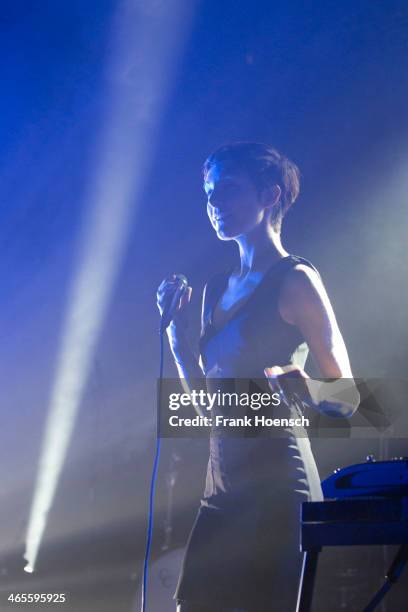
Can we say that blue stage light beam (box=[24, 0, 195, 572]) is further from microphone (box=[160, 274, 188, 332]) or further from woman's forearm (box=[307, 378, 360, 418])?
woman's forearm (box=[307, 378, 360, 418])

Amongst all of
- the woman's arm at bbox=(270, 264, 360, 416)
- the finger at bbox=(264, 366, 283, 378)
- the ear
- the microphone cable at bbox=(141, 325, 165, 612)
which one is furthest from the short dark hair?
the microphone cable at bbox=(141, 325, 165, 612)

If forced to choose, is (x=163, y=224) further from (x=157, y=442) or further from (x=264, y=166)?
(x=157, y=442)

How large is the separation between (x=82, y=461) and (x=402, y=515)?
1.45 metres

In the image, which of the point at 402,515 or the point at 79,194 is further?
the point at 79,194

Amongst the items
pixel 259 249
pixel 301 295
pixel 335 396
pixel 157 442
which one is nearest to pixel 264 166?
pixel 259 249

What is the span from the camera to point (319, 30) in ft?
9.16

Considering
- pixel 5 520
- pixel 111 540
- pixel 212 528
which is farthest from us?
pixel 5 520

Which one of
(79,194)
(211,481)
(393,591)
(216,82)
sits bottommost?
(393,591)

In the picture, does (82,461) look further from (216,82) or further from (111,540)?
(216,82)

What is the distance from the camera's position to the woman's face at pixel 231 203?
2.51 metres

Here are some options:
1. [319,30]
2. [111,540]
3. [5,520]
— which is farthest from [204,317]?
[319,30]

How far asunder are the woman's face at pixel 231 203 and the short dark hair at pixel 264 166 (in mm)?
36

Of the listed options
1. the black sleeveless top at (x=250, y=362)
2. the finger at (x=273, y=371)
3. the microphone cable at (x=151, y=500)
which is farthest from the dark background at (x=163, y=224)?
the finger at (x=273, y=371)

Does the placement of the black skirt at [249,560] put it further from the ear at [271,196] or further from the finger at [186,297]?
the ear at [271,196]
